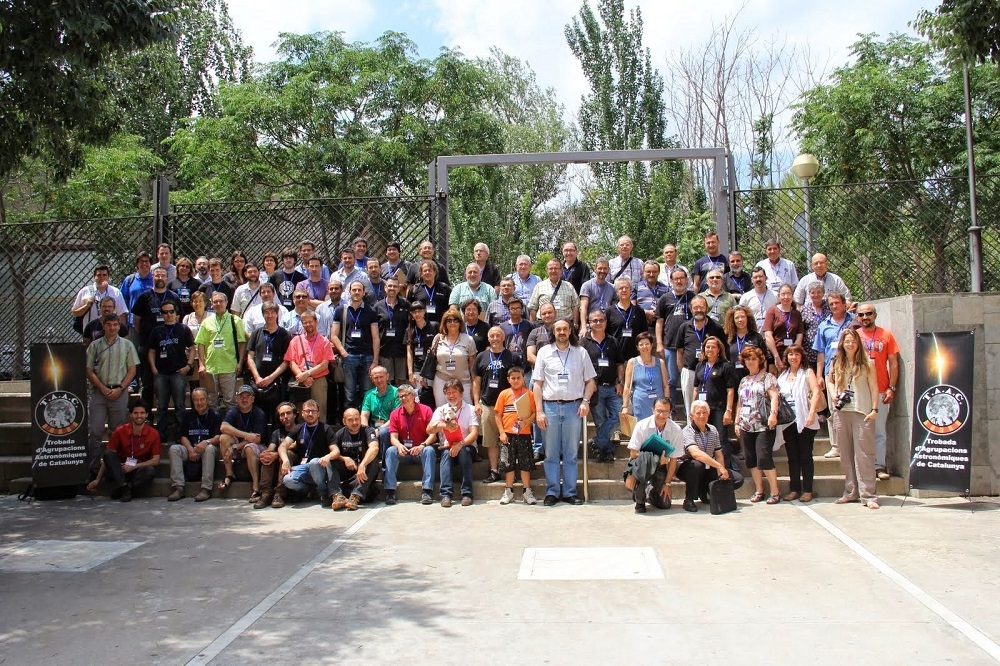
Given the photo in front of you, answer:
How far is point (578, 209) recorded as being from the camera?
126ft

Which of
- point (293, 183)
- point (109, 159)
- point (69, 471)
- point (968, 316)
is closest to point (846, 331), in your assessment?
point (968, 316)

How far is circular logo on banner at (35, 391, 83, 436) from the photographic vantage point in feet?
34.3

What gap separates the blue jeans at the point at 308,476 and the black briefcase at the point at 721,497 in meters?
4.06

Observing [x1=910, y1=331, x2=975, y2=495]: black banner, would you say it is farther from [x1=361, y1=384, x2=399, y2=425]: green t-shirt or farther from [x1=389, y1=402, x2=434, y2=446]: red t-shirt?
[x1=361, y1=384, x2=399, y2=425]: green t-shirt

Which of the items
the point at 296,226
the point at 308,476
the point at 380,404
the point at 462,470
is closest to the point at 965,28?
the point at 462,470

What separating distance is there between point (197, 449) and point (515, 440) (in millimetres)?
3729

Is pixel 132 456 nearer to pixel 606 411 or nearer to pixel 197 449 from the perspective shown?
pixel 197 449

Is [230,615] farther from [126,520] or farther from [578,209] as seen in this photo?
[578,209]

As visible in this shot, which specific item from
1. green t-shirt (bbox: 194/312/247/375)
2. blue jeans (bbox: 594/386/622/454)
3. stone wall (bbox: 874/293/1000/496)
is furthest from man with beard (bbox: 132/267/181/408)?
stone wall (bbox: 874/293/1000/496)

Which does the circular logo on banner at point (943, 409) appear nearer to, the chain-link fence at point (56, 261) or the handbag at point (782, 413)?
the handbag at point (782, 413)

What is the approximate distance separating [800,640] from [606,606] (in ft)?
4.27

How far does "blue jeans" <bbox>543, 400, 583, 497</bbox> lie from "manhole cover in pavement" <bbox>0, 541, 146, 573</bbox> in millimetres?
4157

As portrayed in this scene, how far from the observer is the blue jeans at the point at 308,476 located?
974cm

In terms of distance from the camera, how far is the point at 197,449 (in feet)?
34.2
